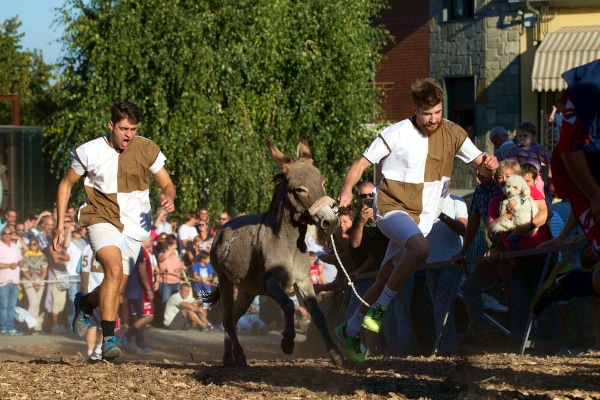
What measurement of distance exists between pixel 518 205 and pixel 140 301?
22.1 ft

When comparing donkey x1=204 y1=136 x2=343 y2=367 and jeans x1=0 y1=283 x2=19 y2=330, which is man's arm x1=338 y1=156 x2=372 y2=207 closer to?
donkey x1=204 y1=136 x2=343 y2=367

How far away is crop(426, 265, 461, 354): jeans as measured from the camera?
10.2 metres

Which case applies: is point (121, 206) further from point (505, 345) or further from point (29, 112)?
point (29, 112)

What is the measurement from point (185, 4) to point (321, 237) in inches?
460

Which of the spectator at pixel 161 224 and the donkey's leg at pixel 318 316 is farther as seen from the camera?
the spectator at pixel 161 224

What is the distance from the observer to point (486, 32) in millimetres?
27844

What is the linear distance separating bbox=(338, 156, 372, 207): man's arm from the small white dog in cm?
204

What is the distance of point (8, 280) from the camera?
16.0 metres

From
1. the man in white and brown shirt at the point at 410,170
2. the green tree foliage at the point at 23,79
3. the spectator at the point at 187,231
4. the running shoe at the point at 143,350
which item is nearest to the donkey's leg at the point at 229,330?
the man in white and brown shirt at the point at 410,170

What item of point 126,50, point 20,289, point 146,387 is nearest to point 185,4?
point 126,50

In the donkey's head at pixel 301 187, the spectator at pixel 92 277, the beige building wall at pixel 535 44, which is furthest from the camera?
the beige building wall at pixel 535 44

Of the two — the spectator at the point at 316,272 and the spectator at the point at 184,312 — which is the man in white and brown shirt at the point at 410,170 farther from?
the spectator at the point at 184,312

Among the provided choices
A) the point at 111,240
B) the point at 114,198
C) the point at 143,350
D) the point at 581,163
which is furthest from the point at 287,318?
the point at 143,350

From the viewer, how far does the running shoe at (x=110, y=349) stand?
8977 mm
